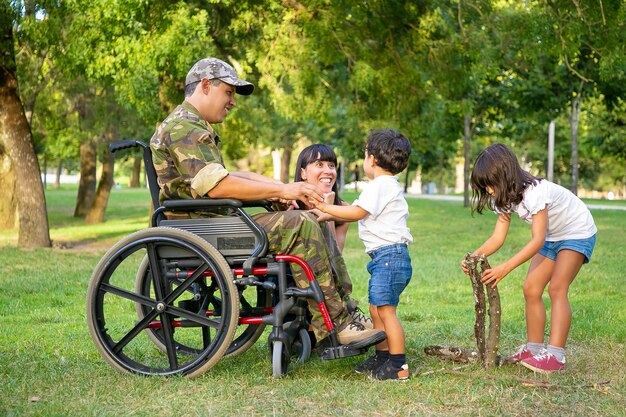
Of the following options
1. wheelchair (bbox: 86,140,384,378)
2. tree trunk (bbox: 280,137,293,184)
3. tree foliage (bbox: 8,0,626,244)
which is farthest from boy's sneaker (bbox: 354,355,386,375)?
tree trunk (bbox: 280,137,293,184)

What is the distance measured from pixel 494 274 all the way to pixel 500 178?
1.65ft

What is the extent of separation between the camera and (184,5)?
1380 cm

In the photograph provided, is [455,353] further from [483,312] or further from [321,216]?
[321,216]

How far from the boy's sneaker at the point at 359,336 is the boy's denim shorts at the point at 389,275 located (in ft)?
0.50

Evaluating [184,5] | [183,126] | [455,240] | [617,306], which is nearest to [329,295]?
[183,126]

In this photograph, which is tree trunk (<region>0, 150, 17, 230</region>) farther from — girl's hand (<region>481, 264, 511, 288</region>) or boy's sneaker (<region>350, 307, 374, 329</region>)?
girl's hand (<region>481, 264, 511, 288</region>)

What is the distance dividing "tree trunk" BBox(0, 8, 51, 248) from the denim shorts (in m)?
10.9

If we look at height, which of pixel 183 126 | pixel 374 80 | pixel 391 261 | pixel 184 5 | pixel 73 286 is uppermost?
pixel 184 5

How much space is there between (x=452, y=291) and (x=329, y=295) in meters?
4.31

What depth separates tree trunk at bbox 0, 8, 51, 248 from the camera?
1430 centimetres

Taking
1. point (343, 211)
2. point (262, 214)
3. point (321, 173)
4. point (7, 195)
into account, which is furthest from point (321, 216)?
point (7, 195)

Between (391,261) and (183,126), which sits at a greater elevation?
(183,126)

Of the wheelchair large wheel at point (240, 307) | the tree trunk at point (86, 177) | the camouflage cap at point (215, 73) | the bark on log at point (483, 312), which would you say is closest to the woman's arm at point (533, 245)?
the bark on log at point (483, 312)

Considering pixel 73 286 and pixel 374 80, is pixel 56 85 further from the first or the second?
pixel 73 286
